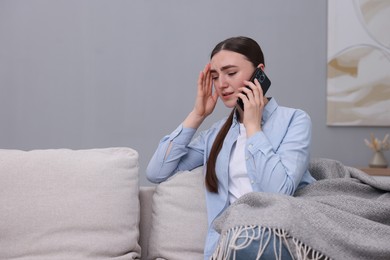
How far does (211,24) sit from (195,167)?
132cm

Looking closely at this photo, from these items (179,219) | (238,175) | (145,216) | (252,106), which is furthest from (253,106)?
(145,216)

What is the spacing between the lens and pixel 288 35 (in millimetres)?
3129

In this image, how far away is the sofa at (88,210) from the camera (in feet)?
5.61

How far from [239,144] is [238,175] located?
0.13 metres

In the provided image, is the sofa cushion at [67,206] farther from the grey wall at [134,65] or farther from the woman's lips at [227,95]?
the grey wall at [134,65]

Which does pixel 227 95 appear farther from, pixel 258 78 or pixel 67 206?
pixel 67 206

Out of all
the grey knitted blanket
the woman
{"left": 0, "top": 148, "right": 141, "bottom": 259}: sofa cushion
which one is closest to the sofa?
{"left": 0, "top": 148, "right": 141, "bottom": 259}: sofa cushion

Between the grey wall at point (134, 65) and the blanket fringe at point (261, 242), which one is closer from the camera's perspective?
the blanket fringe at point (261, 242)

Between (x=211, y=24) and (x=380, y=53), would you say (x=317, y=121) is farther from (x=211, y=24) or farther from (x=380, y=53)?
(x=211, y=24)

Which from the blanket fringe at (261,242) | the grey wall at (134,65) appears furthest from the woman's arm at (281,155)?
the grey wall at (134,65)

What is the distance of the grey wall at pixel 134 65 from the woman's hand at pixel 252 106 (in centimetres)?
127

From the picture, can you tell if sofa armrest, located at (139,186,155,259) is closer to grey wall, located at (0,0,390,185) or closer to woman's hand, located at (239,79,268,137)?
woman's hand, located at (239,79,268,137)

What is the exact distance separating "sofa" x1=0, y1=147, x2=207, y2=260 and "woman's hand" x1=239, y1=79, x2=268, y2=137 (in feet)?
0.93

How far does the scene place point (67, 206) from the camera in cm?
174
